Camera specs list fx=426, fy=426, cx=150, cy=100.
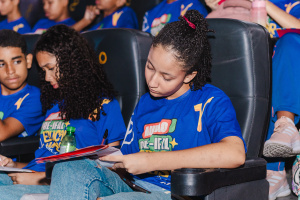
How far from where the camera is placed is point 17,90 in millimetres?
2254

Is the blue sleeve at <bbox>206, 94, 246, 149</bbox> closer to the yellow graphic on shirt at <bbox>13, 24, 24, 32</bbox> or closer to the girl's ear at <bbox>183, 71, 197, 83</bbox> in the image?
the girl's ear at <bbox>183, 71, 197, 83</bbox>

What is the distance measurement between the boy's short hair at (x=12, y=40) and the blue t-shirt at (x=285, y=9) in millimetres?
1351

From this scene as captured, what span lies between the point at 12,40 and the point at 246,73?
4.16 feet

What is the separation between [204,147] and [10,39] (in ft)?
4.53

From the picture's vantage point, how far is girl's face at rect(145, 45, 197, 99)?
144 centimetres

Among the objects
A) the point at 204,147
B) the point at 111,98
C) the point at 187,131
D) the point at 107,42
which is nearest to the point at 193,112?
the point at 187,131

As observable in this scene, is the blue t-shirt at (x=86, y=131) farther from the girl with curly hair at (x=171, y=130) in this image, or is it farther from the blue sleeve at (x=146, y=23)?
the blue sleeve at (x=146, y=23)

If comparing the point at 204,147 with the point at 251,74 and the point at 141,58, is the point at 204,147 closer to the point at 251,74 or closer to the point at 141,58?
the point at 251,74

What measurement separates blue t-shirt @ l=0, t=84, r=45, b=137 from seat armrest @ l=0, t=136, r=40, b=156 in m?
0.17

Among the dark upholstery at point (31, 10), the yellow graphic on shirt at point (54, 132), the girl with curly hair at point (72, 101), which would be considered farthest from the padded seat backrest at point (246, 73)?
the dark upholstery at point (31, 10)

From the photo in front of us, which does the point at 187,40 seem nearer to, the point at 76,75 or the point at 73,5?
the point at 76,75

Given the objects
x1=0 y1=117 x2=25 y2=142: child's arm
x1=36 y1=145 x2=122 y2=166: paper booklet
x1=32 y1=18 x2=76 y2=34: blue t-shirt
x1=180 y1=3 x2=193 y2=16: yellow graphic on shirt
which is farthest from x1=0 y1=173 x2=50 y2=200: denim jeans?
x1=32 y1=18 x2=76 y2=34: blue t-shirt

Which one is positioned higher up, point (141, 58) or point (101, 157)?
point (141, 58)

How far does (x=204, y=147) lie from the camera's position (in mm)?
1285
